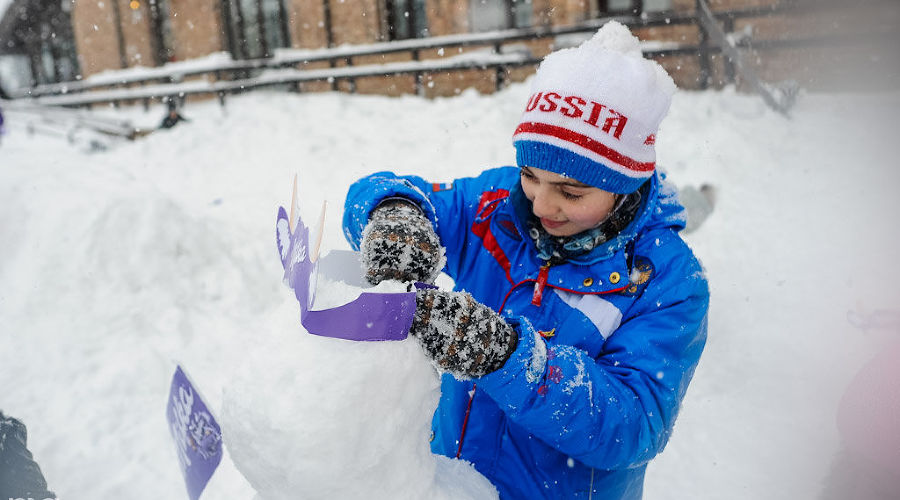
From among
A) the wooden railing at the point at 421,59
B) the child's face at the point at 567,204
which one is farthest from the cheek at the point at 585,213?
the wooden railing at the point at 421,59

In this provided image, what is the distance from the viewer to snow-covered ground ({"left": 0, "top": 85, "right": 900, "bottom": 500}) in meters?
2.76

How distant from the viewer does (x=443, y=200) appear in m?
1.61

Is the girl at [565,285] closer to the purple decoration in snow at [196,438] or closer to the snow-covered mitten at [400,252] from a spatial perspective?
the snow-covered mitten at [400,252]

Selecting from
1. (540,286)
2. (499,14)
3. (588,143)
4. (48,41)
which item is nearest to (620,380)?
(540,286)

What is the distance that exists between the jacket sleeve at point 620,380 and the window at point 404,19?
1050 centimetres

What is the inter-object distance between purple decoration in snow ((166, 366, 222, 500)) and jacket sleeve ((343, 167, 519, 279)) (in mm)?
564

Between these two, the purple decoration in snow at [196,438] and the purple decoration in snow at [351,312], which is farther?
the purple decoration in snow at [196,438]

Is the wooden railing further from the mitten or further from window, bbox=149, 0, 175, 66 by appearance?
the mitten

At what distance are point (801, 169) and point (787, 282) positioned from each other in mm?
2031

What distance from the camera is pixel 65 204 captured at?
3910 mm

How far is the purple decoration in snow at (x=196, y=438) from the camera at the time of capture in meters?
1.35

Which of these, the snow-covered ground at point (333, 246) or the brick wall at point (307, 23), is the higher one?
the brick wall at point (307, 23)

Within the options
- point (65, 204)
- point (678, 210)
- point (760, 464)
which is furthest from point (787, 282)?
point (65, 204)

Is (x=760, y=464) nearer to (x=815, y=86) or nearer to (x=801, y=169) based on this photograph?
(x=801, y=169)
